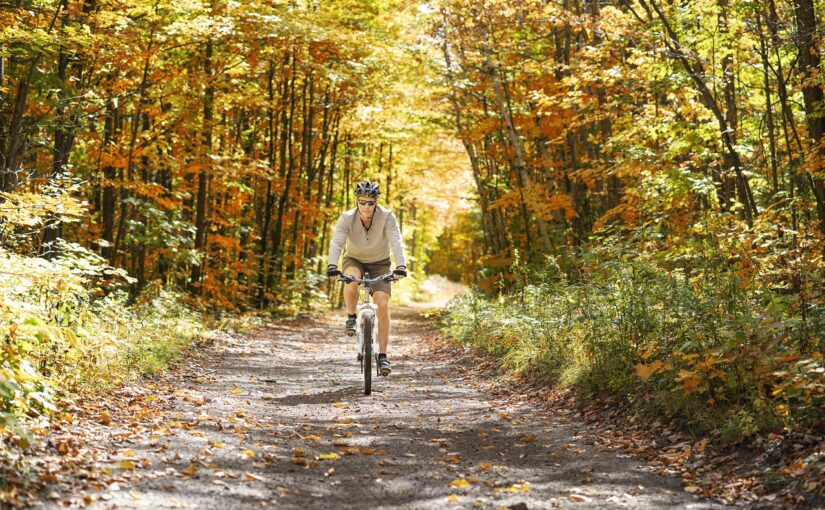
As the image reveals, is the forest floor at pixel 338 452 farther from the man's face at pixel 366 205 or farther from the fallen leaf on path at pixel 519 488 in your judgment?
the man's face at pixel 366 205

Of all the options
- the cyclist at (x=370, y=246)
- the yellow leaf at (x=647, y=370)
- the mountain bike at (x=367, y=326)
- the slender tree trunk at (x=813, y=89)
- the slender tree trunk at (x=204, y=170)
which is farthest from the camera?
the slender tree trunk at (x=204, y=170)

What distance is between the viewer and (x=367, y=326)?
869 centimetres

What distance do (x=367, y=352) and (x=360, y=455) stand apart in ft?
9.36

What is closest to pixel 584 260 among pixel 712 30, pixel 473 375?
pixel 473 375

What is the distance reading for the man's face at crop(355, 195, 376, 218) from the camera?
8.63m

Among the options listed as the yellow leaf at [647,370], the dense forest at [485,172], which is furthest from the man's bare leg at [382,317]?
the yellow leaf at [647,370]

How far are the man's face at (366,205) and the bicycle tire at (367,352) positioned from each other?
1243 millimetres

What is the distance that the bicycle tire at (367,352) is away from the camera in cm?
858

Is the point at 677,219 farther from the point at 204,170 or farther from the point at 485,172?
the point at 485,172

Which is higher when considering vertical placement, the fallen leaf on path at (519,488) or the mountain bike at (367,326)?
the mountain bike at (367,326)

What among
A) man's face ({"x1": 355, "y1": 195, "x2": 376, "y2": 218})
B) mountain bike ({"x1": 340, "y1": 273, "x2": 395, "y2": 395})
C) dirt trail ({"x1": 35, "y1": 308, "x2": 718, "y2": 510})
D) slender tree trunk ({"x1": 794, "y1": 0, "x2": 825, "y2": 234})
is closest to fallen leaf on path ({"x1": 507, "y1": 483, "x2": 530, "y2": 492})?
dirt trail ({"x1": 35, "y1": 308, "x2": 718, "y2": 510})

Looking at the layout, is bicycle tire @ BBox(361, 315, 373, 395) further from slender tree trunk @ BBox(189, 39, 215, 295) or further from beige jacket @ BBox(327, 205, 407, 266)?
slender tree trunk @ BBox(189, 39, 215, 295)

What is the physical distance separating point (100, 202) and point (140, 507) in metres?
16.2

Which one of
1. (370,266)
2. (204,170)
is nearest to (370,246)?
(370,266)
